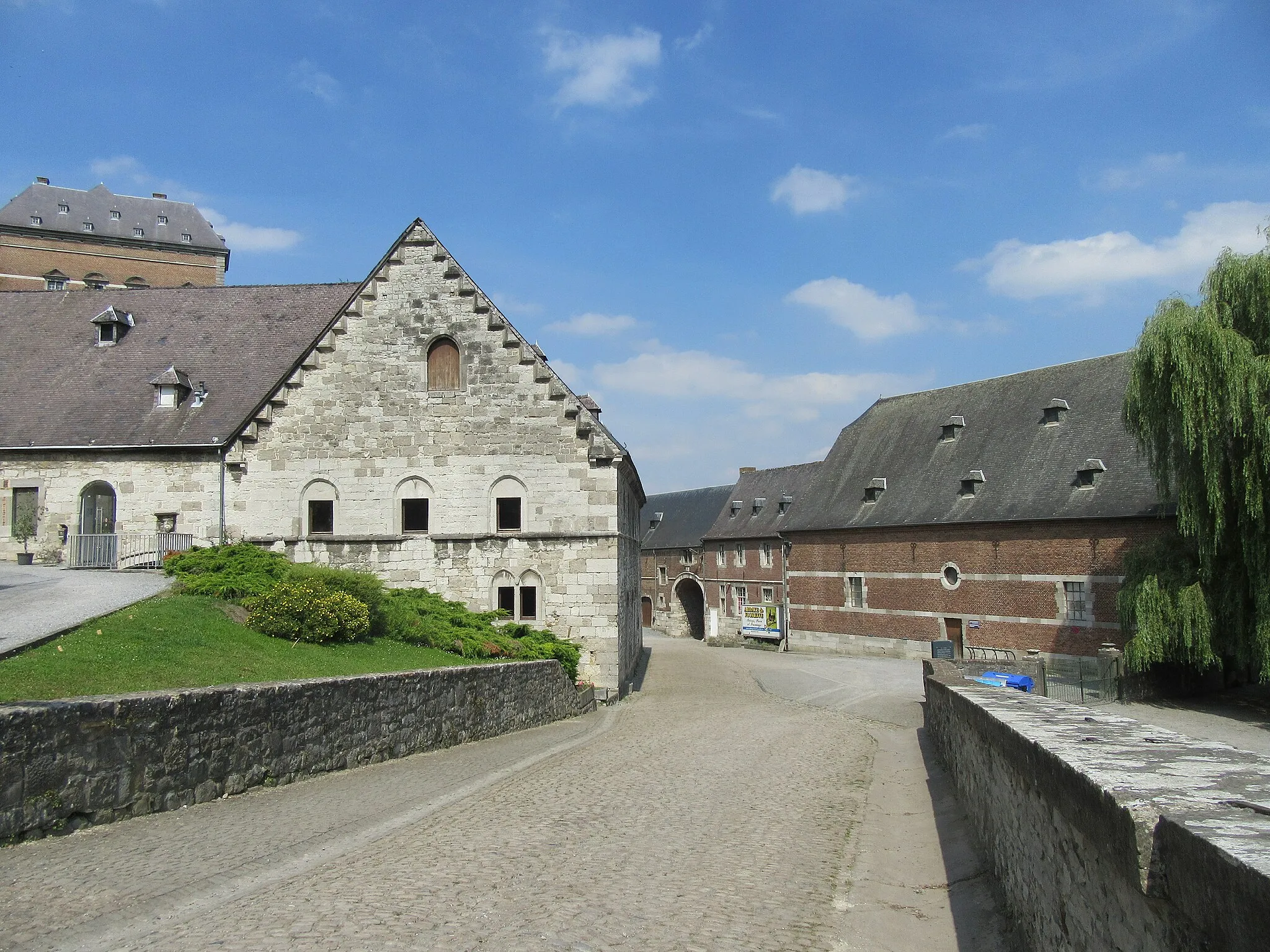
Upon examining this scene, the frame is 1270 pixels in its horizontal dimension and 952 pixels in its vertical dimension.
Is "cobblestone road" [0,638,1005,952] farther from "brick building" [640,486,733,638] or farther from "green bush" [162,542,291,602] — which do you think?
"brick building" [640,486,733,638]

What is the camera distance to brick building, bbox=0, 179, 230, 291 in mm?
43219

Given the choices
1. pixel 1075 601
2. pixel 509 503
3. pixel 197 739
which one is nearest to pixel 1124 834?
pixel 197 739

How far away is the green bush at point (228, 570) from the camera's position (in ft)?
53.4

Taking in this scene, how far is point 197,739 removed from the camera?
910cm

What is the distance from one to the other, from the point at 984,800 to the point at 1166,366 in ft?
57.8

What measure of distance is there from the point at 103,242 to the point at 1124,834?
5257cm

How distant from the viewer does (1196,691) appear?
80.3 ft

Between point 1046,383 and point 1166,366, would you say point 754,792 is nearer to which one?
point 1166,366

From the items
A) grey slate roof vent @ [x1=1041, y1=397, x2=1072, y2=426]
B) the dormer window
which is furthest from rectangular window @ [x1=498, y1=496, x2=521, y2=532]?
grey slate roof vent @ [x1=1041, y1=397, x2=1072, y2=426]

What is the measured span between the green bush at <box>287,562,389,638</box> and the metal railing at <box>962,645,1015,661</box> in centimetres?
2135

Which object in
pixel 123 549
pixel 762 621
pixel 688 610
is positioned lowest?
pixel 688 610

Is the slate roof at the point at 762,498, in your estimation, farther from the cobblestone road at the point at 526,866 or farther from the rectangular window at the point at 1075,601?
the cobblestone road at the point at 526,866

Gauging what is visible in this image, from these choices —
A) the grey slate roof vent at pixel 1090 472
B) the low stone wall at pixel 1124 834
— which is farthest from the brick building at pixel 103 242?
the low stone wall at pixel 1124 834

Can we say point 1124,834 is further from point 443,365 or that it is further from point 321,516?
point 321,516
